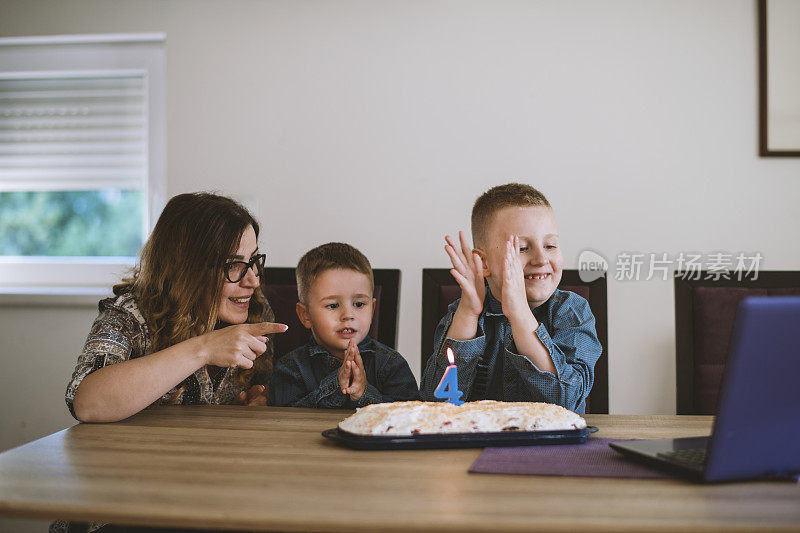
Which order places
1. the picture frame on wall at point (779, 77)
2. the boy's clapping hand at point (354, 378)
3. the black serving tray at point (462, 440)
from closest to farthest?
the black serving tray at point (462, 440) → the boy's clapping hand at point (354, 378) → the picture frame on wall at point (779, 77)

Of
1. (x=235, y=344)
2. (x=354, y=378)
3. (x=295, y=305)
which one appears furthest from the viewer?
(x=295, y=305)

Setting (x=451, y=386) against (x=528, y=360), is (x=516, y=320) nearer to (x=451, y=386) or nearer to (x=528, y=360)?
(x=528, y=360)

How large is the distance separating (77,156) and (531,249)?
7.29 feet

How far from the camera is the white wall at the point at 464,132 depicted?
260 centimetres

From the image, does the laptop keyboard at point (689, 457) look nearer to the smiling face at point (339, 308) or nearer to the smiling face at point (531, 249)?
the smiling face at point (531, 249)

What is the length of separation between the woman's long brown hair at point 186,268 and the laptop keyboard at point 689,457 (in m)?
1.00

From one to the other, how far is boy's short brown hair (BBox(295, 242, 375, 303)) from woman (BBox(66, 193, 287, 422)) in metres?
0.12

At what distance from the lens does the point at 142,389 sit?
1.24 m

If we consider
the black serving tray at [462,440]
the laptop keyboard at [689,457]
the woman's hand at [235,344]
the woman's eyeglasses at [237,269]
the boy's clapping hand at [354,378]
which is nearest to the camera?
the laptop keyboard at [689,457]

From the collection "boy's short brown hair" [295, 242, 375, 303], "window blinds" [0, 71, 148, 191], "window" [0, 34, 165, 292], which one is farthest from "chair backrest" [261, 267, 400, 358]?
"window blinds" [0, 71, 148, 191]

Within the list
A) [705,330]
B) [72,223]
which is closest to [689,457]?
[705,330]

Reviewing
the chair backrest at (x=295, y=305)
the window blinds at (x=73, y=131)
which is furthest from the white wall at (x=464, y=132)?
the chair backrest at (x=295, y=305)

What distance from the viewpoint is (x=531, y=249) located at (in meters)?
1.56

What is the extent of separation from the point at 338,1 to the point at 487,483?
2.34m
